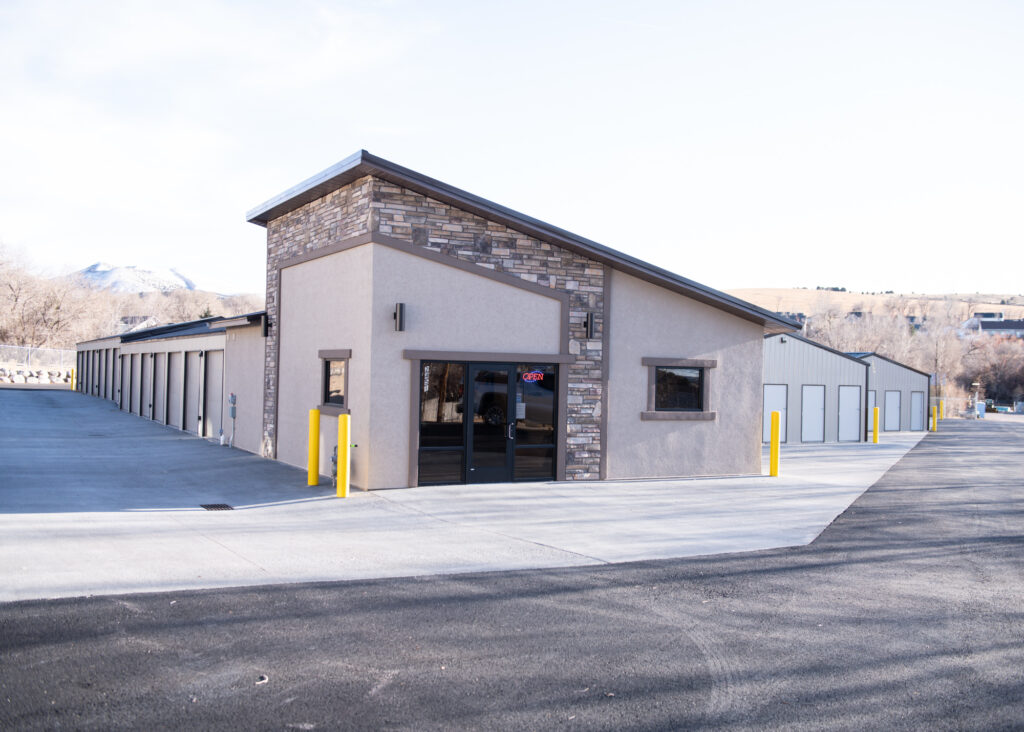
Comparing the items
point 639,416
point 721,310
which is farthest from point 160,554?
Answer: point 721,310

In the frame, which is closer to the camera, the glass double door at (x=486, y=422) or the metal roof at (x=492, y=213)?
the metal roof at (x=492, y=213)

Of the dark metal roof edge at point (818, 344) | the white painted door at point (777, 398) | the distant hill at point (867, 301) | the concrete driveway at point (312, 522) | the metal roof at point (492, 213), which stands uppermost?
the distant hill at point (867, 301)

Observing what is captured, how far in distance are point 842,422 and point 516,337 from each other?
20505 millimetres

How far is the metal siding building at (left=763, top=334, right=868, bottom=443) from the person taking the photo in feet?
92.8

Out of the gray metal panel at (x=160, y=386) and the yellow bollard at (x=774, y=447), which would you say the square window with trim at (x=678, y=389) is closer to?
the yellow bollard at (x=774, y=447)

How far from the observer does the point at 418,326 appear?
12.9 metres

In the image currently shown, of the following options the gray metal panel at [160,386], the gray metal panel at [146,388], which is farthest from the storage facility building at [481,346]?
the gray metal panel at [146,388]

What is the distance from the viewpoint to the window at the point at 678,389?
1496cm

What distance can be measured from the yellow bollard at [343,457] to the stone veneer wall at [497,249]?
3.09 m

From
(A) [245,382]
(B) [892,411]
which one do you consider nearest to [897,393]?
(B) [892,411]

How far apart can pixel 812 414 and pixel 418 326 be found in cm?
2052

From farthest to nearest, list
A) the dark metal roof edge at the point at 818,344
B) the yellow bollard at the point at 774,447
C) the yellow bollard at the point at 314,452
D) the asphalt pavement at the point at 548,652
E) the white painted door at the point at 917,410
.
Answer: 1. the white painted door at the point at 917,410
2. the dark metal roof edge at the point at 818,344
3. the yellow bollard at the point at 774,447
4. the yellow bollard at the point at 314,452
5. the asphalt pavement at the point at 548,652

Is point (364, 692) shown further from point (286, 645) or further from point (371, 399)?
point (371, 399)

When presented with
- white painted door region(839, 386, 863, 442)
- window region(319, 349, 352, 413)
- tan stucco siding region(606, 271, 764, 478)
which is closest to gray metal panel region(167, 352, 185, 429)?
window region(319, 349, 352, 413)
